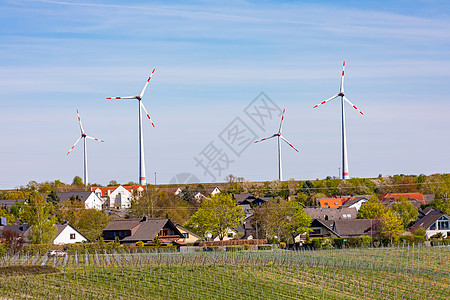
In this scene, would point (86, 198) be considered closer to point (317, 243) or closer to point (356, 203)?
point (356, 203)

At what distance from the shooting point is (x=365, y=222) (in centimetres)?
10119

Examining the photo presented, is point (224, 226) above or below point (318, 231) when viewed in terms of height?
above

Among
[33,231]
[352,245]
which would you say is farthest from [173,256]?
[352,245]

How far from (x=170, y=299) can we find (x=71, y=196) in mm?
97722

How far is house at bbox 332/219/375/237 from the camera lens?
325 feet

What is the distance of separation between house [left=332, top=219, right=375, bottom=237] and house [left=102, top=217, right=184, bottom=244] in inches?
1000

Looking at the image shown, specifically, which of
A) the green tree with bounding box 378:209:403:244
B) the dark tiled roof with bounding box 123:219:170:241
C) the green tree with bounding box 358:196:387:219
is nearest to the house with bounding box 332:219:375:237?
the green tree with bounding box 378:209:403:244

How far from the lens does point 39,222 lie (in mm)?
81875

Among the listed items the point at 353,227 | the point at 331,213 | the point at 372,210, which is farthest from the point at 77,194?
the point at 372,210

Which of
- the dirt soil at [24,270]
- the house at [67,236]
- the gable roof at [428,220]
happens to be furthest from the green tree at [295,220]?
the dirt soil at [24,270]

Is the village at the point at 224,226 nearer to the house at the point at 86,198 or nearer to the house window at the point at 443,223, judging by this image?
the house window at the point at 443,223

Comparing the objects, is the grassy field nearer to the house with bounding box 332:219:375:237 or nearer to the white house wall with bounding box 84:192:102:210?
the house with bounding box 332:219:375:237

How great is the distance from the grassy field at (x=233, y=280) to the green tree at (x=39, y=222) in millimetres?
26577

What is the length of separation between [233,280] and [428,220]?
6688cm
